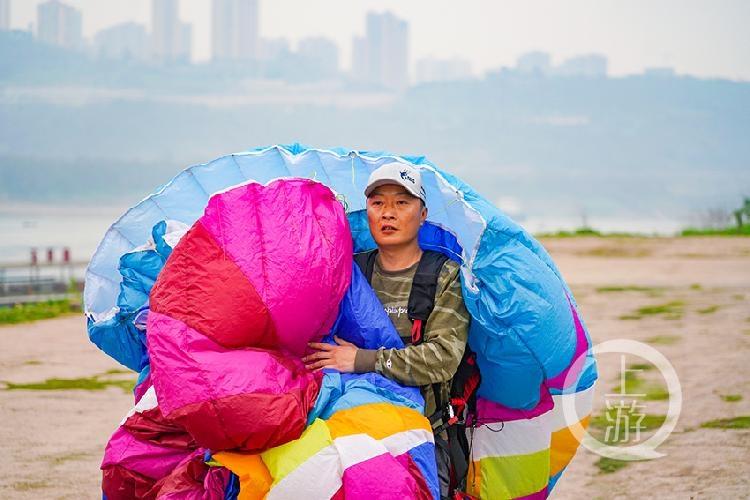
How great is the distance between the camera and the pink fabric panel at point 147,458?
348cm

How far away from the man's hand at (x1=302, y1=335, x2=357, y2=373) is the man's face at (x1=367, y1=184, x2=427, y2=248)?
1.45ft

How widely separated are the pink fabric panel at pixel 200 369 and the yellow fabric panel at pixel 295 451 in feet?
0.54

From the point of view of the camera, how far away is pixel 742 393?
6.65m

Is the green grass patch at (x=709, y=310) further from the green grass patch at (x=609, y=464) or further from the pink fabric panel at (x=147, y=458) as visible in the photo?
the pink fabric panel at (x=147, y=458)

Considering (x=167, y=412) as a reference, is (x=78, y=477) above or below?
below

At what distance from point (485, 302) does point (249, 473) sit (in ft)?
3.52

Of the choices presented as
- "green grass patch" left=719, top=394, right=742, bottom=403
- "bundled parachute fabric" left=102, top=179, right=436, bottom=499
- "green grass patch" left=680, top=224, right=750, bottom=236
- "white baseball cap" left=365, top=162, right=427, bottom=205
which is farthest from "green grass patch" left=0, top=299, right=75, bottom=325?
"green grass patch" left=680, top=224, right=750, bottom=236

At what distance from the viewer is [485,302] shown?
3430 mm

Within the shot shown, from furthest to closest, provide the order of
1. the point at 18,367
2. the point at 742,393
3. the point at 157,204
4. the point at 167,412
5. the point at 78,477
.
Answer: the point at 18,367 < the point at 742,393 < the point at 78,477 < the point at 157,204 < the point at 167,412

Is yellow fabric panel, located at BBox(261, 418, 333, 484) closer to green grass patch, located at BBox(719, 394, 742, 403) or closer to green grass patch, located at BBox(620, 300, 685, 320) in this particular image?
green grass patch, located at BBox(719, 394, 742, 403)

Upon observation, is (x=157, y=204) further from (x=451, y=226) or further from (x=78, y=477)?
(x=78, y=477)

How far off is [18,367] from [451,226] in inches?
232

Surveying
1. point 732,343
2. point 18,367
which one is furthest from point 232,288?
point 732,343

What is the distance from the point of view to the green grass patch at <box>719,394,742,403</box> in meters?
6.46
